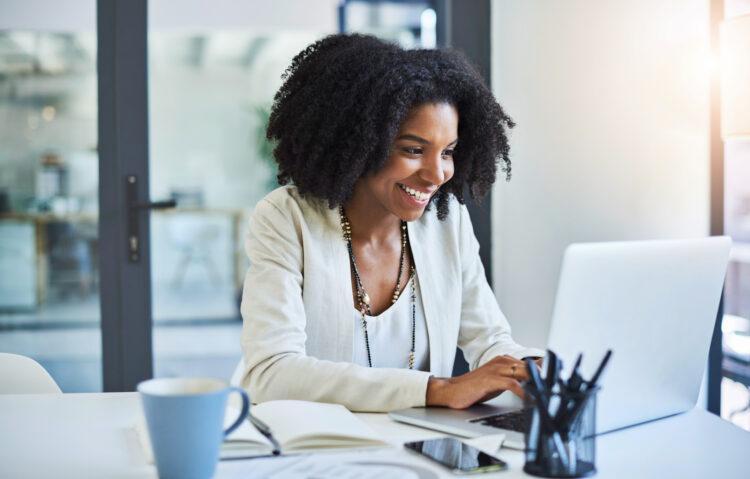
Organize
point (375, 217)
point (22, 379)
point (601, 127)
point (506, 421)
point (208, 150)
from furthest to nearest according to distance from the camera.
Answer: point (208, 150)
point (601, 127)
point (375, 217)
point (22, 379)
point (506, 421)

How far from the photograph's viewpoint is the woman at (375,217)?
1686 mm

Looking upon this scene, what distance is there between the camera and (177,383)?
99 cm

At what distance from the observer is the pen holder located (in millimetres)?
1013

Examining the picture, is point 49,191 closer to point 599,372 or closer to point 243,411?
point 243,411

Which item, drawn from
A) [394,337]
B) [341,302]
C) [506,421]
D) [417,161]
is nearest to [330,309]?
[341,302]

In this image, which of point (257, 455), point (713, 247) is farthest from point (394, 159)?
point (257, 455)

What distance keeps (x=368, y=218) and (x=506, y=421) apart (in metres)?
0.72

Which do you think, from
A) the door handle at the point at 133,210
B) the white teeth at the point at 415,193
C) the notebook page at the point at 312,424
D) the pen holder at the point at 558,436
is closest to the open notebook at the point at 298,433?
the notebook page at the point at 312,424

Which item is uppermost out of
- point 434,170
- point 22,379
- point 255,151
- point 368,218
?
point 255,151

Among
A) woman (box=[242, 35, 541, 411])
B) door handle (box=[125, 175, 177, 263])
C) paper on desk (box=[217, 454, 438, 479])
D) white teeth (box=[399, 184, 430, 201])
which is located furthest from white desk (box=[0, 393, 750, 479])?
door handle (box=[125, 175, 177, 263])

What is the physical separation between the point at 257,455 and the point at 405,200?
80 centimetres

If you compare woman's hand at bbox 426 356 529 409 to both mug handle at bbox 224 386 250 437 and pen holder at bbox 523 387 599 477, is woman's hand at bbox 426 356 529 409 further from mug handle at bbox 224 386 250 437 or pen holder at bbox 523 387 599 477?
mug handle at bbox 224 386 250 437

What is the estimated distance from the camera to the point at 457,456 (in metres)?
1.07

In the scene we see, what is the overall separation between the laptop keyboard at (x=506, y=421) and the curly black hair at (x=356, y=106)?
676 millimetres
